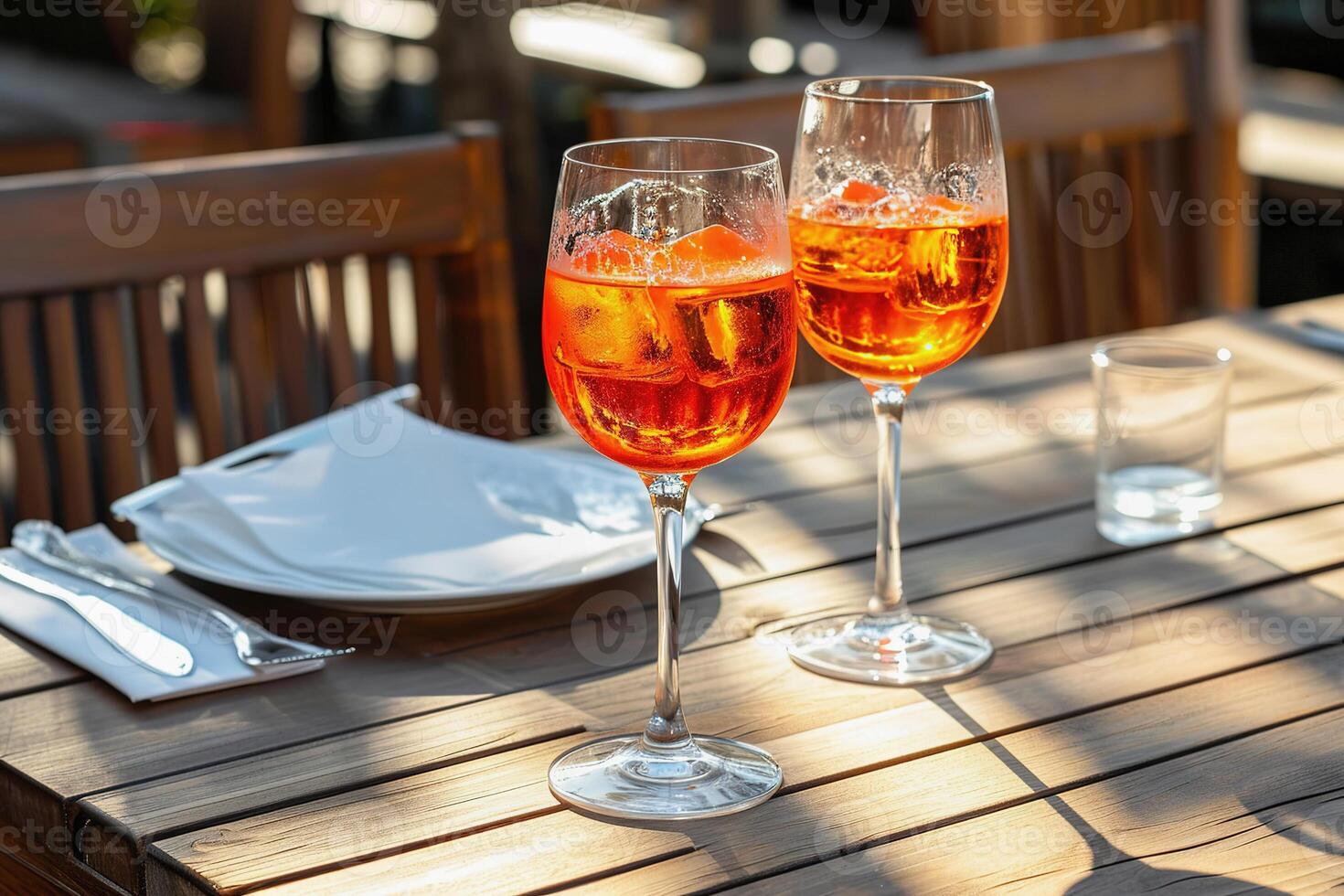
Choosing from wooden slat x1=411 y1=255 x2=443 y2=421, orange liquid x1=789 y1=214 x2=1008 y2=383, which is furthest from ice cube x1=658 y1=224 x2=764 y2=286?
wooden slat x1=411 y1=255 x2=443 y2=421

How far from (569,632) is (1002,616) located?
0.24m

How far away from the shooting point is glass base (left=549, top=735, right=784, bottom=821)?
665mm

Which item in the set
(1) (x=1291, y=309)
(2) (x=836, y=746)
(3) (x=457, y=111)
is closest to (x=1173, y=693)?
(2) (x=836, y=746)

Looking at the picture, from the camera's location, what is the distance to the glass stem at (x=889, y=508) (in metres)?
0.84

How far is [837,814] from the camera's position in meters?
0.67

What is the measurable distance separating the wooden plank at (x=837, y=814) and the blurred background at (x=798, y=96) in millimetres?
844

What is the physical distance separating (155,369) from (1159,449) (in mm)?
804

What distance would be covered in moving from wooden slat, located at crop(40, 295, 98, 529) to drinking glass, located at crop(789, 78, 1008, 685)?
27.0 inches

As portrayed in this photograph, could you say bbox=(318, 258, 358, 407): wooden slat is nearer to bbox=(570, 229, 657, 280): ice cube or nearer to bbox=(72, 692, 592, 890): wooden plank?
bbox=(72, 692, 592, 890): wooden plank

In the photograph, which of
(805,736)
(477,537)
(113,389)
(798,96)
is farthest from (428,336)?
(805,736)

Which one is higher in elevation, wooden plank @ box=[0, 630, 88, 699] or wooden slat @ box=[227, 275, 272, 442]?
wooden slat @ box=[227, 275, 272, 442]

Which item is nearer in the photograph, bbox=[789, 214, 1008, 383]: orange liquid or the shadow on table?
the shadow on table

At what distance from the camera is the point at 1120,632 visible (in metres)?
0.85

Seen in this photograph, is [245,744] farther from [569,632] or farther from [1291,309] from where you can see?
[1291,309]
